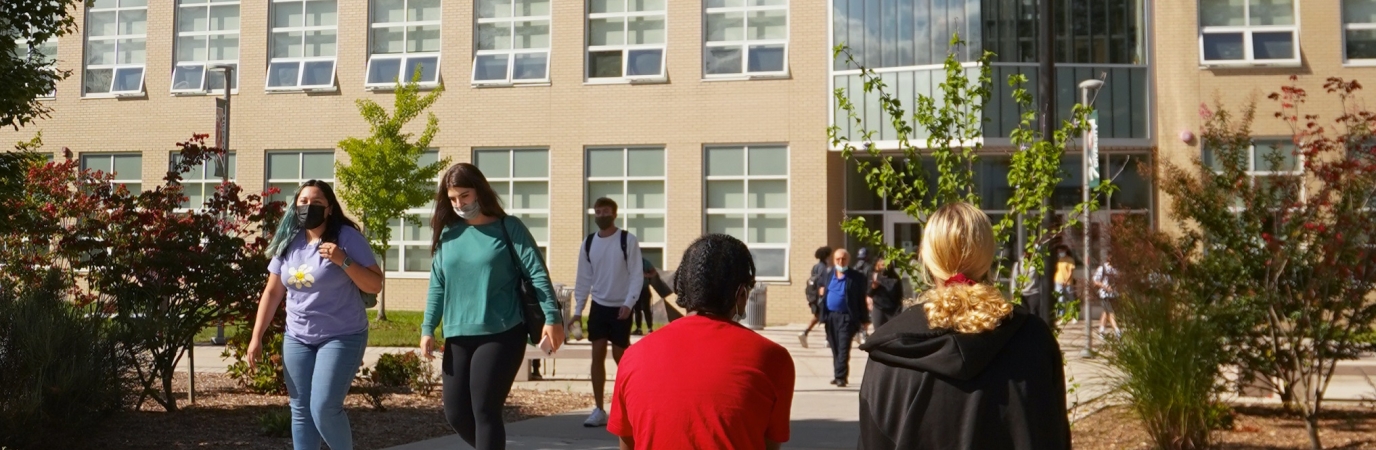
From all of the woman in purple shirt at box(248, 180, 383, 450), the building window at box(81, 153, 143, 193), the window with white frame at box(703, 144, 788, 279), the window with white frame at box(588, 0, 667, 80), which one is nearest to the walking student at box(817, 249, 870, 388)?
the woman in purple shirt at box(248, 180, 383, 450)

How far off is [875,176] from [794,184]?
1744 centimetres

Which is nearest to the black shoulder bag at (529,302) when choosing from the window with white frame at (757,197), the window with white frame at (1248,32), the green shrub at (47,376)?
the green shrub at (47,376)

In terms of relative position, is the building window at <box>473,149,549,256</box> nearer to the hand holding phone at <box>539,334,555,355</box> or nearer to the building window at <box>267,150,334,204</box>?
the building window at <box>267,150,334,204</box>

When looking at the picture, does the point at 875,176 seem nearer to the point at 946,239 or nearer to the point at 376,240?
the point at 946,239

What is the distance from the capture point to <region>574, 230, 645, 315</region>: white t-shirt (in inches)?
381

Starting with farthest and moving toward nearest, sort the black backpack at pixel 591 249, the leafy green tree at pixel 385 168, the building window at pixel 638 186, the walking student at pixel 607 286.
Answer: the building window at pixel 638 186 → the leafy green tree at pixel 385 168 → the black backpack at pixel 591 249 → the walking student at pixel 607 286

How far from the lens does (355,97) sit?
94.0 feet

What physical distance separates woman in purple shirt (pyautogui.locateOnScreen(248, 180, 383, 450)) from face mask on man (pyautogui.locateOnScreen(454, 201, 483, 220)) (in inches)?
21.2

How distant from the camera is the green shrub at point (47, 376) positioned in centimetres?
781

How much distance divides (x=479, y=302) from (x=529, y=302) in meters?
0.26

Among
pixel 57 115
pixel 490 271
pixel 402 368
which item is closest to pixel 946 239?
pixel 490 271

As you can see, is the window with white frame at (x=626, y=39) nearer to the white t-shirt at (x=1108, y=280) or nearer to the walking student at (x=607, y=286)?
the white t-shirt at (x=1108, y=280)

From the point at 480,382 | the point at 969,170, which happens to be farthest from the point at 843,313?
the point at 480,382

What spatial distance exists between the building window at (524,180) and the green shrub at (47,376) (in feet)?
63.6
